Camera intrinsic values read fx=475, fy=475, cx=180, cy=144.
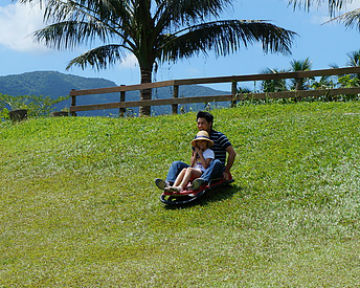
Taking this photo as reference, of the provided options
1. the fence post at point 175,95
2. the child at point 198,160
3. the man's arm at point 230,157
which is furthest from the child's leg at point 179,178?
the fence post at point 175,95

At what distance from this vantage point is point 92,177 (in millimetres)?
11812

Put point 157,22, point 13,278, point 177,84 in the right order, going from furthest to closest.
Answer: point 157,22
point 177,84
point 13,278

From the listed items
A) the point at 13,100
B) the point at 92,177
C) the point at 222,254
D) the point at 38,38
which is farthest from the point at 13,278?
the point at 13,100

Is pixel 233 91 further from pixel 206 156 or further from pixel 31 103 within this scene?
pixel 31 103

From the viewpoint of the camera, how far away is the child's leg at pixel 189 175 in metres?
8.62

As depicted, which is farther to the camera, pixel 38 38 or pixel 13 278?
pixel 38 38

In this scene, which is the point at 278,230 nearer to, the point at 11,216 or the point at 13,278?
the point at 13,278

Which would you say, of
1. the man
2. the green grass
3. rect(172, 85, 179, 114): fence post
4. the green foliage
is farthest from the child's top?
the green foliage

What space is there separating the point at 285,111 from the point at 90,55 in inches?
429

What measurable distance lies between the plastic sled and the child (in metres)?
0.12

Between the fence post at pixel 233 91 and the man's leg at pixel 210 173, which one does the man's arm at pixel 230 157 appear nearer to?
the man's leg at pixel 210 173

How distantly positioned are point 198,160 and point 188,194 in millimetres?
689

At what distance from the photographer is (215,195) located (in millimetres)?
9062

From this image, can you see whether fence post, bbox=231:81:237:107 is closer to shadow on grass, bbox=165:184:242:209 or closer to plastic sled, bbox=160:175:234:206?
shadow on grass, bbox=165:184:242:209
